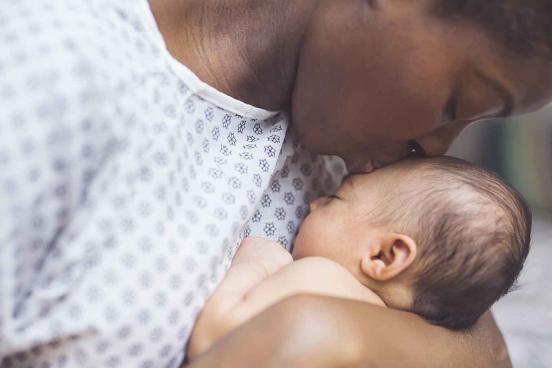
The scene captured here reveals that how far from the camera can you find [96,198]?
2.76 ft

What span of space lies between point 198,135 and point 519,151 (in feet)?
3.93

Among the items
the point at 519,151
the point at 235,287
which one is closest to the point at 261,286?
the point at 235,287

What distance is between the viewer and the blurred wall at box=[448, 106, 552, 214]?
74.8 inches

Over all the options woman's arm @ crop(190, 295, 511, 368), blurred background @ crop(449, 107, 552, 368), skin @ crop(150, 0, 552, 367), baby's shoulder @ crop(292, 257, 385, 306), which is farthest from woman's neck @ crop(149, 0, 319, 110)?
blurred background @ crop(449, 107, 552, 368)

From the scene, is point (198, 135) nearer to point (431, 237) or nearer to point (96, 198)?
point (96, 198)

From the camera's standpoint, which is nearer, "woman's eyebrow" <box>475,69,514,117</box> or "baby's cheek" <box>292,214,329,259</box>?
"woman's eyebrow" <box>475,69,514,117</box>

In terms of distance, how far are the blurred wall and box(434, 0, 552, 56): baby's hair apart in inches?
41.0

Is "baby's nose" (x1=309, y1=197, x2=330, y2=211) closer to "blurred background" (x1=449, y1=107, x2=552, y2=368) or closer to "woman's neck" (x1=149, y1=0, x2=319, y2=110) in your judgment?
"woman's neck" (x1=149, y1=0, x2=319, y2=110)

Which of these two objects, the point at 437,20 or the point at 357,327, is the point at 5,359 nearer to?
the point at 357,327

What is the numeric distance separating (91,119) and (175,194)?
153 millimetres

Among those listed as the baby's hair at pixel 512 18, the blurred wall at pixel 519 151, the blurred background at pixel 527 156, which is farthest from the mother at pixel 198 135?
the blurred wall at pixel 519 151

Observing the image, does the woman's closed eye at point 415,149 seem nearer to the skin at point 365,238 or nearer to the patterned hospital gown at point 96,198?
the skin at point 365,238

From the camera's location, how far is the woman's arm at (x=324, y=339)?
0.79m

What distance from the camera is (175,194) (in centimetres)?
91
